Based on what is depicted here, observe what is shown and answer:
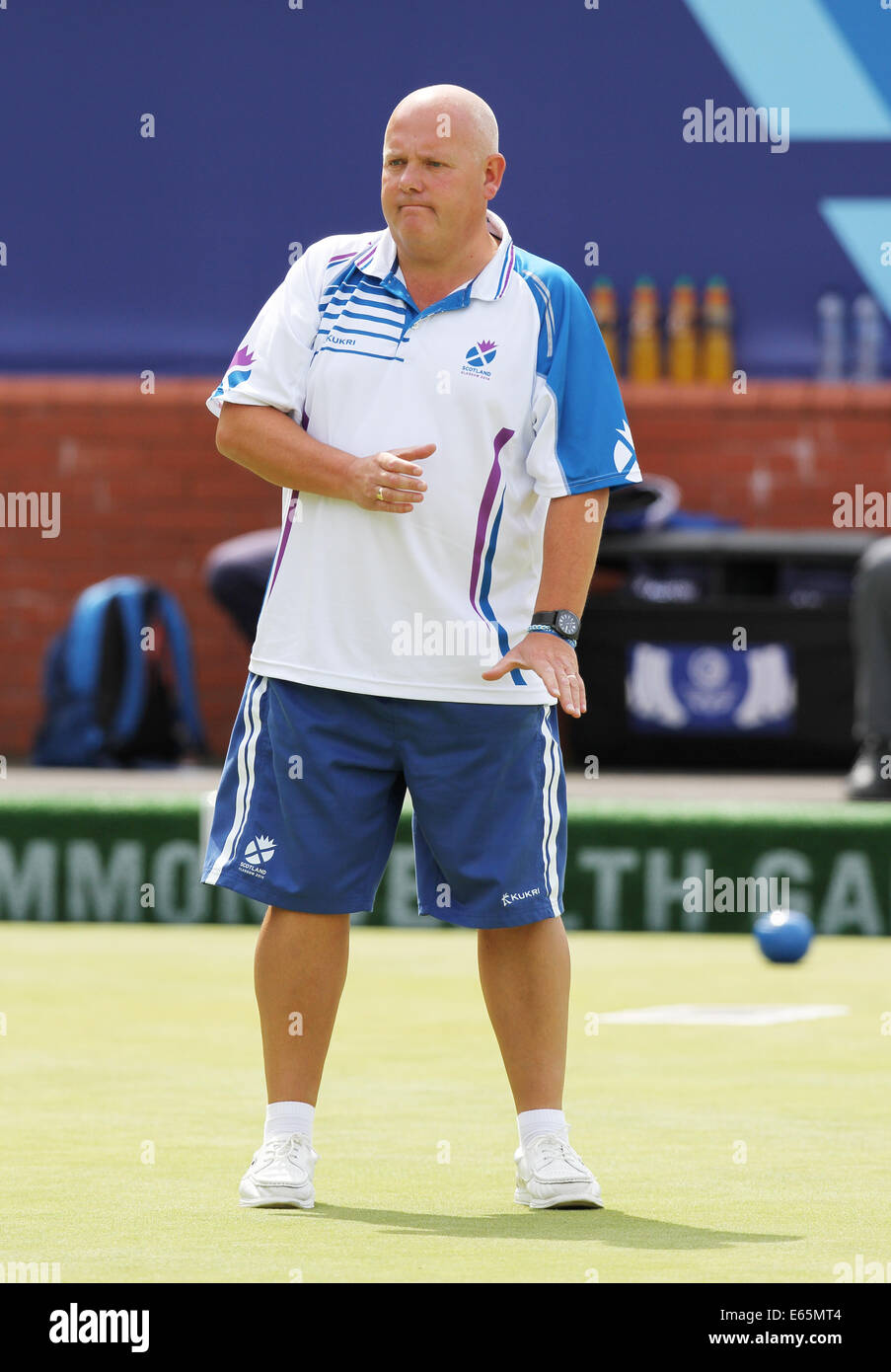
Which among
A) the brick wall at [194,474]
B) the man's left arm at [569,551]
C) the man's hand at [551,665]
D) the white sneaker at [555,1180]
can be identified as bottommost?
the white sneaker at [555,1180]

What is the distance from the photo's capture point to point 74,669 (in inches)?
406

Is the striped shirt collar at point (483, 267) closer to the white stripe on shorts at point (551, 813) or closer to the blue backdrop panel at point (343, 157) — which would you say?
the white stripe on shorts at point (551, 813)

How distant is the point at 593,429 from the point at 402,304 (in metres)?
0.32

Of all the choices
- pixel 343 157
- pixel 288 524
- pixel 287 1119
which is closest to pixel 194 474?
pixel 343 157

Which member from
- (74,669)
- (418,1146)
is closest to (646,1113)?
(418,1146)

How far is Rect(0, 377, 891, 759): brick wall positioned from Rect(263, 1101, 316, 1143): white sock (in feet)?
26.5

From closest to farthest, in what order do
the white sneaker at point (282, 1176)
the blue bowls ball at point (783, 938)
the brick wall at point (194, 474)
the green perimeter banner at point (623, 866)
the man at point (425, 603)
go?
1. the white sneaker at point (282, 1176)
2. the man at point (425, 603)
3. the blue bowls ball at point (783, 938)
4. the green perimeter banner at point (623, 866)
5. the brick wall at point (194, 474)

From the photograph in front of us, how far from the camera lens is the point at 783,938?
6434 millimetres

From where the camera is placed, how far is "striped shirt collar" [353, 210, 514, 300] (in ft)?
11.4

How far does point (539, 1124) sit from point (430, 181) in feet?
4.31

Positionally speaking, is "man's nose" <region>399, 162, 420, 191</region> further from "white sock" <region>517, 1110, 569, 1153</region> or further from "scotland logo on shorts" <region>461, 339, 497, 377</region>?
"white sock" <region>517, 1110, 569, 1153</region>

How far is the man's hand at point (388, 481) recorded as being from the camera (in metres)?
3.34

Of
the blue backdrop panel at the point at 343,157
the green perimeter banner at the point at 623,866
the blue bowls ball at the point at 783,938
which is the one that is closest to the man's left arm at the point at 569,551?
the blue bowls ball at the point at 783,938

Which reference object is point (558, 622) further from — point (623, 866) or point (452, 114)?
point (623, 866)
